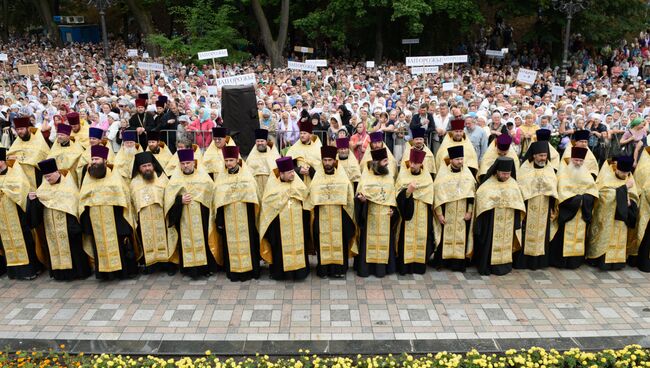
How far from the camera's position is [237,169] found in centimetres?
810

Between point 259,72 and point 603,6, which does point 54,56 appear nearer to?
point 259,72

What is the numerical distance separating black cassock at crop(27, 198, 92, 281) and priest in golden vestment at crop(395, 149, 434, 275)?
15.2 ft

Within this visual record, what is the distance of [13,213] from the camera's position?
8188mm

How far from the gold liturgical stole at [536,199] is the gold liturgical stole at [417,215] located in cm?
145

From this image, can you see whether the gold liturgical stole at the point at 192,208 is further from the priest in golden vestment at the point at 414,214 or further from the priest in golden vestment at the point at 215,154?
the priest in golden vestment at the point at 414,214

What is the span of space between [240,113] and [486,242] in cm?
573

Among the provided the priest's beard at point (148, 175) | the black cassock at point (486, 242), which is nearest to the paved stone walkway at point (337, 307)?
the black cassock at point (486, 242)

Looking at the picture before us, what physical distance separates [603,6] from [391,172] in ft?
75.3

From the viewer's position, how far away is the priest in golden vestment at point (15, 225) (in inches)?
320

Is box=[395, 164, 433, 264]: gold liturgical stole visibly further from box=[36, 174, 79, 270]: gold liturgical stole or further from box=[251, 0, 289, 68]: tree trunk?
box=[251, 0, 289, 68]: tree trunk

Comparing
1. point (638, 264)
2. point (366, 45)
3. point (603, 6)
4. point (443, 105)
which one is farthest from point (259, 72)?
point (638, 264)

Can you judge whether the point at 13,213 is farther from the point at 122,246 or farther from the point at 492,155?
the point at 492,155

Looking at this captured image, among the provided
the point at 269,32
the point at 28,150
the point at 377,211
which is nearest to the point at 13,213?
the point at 28,150

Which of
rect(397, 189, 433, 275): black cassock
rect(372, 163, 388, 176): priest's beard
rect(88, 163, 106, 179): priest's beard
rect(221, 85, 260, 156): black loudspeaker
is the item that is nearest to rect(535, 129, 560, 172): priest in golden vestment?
rect(397, 189, 433, 275): black cassock
